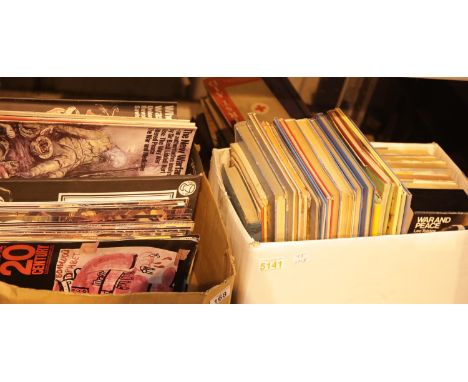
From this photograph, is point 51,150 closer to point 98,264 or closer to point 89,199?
point 89,199

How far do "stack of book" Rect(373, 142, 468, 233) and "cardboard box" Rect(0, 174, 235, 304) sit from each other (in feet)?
1.14

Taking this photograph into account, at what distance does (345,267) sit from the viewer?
0.97 meters

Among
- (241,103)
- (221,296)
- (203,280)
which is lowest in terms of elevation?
(203,280)

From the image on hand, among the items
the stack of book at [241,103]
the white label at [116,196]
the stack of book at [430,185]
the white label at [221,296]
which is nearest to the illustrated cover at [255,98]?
the stack of book at [241,103]

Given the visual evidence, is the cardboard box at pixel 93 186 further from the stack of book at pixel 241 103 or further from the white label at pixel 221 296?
the stack of book at pixel 241 103

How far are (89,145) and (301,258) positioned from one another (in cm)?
42

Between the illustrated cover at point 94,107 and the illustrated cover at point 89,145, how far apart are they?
0.09 feet

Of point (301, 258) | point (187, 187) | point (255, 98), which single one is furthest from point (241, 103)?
point (301, 258)

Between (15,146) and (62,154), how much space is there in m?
0.08

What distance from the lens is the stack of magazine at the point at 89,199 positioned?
0.92 metres

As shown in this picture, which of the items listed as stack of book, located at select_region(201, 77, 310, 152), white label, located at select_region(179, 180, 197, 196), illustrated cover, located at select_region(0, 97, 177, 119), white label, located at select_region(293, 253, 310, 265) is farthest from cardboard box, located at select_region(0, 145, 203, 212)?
stack of book, located at select_region(201, 77, 310, 152)
